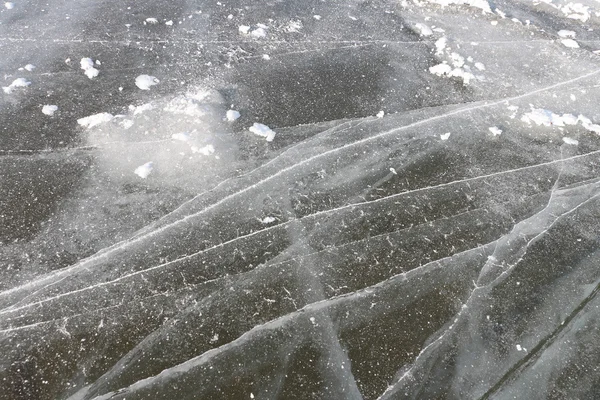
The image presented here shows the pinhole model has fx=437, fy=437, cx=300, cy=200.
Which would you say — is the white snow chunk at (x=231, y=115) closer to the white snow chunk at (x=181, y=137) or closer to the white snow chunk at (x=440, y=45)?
the white snow chunk at (x=181, y=137)

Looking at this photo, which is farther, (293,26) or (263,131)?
(293,26)

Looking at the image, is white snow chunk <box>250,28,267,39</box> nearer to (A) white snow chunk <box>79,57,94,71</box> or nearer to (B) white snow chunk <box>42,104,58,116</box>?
(A) white snow chunk <box>79,57,94,71</box>

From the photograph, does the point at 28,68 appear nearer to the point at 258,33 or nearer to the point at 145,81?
the point at 145,81

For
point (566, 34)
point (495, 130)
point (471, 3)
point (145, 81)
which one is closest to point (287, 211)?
point (145, 81)

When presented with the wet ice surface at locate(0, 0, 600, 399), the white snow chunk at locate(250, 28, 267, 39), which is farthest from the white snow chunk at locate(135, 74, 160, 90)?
the white snow chunk at locate(250, 28, 267, 39)

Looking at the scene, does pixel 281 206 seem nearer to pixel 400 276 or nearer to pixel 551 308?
pixel 400 276
